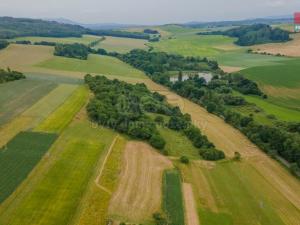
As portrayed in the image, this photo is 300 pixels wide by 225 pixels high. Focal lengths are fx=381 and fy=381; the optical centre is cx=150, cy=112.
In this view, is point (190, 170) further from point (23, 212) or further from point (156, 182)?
point (23, 212)

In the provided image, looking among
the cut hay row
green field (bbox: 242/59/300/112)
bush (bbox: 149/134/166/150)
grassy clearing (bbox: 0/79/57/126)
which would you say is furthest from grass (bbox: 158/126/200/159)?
grassy clearing (bbox: 0/79/57/126)

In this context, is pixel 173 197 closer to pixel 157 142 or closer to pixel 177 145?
pixel 157 142

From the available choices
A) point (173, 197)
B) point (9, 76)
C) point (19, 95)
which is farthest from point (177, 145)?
point (9, 76)

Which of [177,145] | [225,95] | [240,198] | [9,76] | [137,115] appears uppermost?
[9,76]

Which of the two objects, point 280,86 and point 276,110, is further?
point 280,86

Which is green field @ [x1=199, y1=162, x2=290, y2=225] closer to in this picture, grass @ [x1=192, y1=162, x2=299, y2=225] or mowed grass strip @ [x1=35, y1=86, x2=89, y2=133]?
grass @ [x1=192, y1=162, x2=299, y2=225]

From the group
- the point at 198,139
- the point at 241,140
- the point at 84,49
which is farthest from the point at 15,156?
the point at 84,49

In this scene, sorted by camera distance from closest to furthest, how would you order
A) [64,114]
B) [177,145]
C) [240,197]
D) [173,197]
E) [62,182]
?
[173,197]
[62,182]
[240,197]
[177,145]
[64,114]

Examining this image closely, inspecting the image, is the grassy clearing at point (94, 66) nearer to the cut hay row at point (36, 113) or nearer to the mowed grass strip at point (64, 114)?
the cut hay row at point (36, 113)
